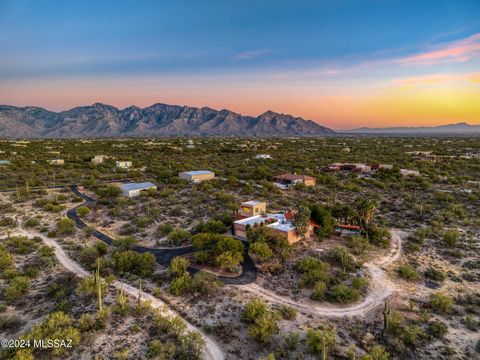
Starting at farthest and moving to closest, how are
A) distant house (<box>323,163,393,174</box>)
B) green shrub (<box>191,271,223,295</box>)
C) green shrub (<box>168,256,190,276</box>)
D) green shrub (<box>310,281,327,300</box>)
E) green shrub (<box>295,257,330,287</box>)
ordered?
distant house (<box>323,163,393,174</box>)
green shrub (<box>168,256,190,276</box>)
green shrub (<box>295,257,330,287</box>)
green shrub (<box>191,271,223,295</box>)
green shrub (<box>310,281,327,300</box>)

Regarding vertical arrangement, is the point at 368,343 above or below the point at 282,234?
below

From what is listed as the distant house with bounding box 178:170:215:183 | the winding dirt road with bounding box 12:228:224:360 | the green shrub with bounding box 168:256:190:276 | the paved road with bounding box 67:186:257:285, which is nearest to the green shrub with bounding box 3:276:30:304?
the winding dirt road with bounding box 12:228:224:360

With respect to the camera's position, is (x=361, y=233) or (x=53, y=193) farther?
(x=53, y=193)

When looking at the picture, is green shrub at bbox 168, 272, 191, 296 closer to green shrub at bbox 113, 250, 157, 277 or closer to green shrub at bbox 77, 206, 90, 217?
green shrub at bbox 113, 250, 157, 277

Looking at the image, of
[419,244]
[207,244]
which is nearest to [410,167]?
[419,244]

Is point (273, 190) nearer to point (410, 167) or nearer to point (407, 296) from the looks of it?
point (407, 296)
